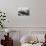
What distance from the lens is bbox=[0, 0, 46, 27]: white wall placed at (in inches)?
136

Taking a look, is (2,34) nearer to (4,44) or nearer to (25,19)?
(4,44)

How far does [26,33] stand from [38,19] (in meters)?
0.47

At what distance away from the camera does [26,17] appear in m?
3.47

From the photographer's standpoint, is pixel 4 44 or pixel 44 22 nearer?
pixel 4 44

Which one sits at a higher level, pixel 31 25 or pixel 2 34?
pixel 31 25

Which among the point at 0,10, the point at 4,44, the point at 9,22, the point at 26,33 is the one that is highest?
the point at 0,10

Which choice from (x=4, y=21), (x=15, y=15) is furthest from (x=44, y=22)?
(x=4, y=21)

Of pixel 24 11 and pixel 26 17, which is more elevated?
pixel 24 11

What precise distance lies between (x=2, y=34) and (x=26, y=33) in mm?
615

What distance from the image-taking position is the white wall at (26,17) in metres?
3.46

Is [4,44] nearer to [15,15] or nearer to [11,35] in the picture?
[11,35]

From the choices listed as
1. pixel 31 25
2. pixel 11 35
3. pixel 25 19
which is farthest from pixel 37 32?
pixel 11 35

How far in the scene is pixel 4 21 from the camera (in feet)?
11.3

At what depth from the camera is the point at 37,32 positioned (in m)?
3.46
